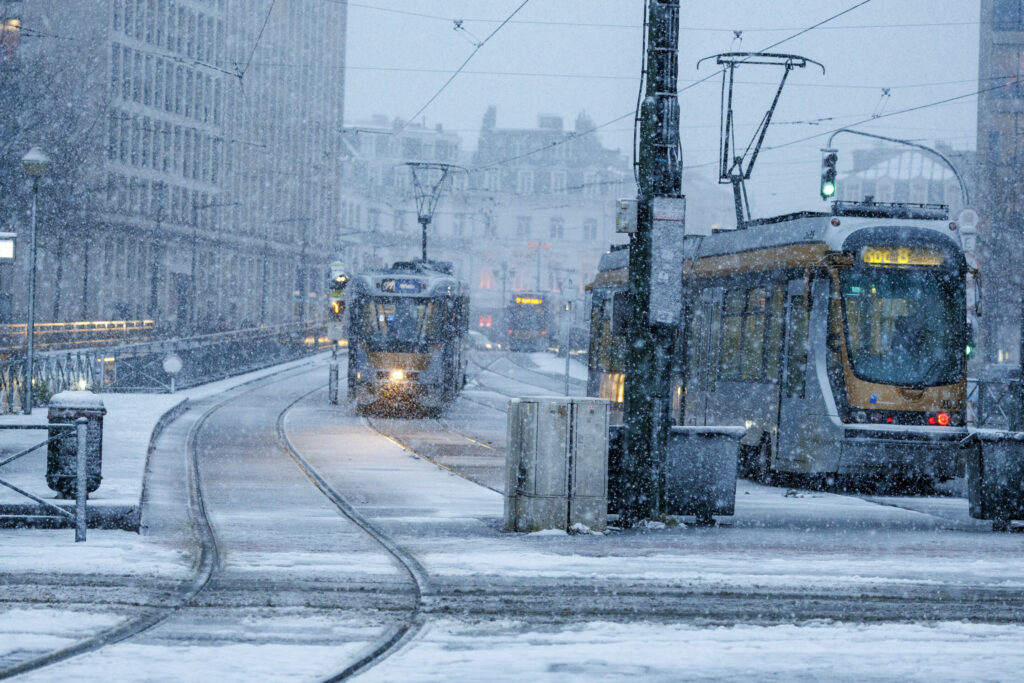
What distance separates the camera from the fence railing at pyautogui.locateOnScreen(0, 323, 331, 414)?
29.7 m

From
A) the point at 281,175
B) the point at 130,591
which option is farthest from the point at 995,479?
the point at 281,175

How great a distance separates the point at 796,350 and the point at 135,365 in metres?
26.6

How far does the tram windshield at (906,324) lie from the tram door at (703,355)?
323 centimetres

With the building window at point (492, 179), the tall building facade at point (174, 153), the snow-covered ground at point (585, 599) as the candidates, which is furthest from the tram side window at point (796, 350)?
the building window at point (492, 179)

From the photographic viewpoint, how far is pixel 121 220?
8062 cm

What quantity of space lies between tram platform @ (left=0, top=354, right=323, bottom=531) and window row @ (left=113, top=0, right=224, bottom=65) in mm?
50817

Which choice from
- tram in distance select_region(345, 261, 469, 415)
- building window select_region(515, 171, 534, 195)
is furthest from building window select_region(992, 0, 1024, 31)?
tram in distance select_region(345, 261, 469, 415)

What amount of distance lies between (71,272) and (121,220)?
5831mm

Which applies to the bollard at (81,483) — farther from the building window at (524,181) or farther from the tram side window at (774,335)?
the building window at (524,181)

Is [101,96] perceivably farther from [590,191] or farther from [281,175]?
[590,191]

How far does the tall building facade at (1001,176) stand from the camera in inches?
2469

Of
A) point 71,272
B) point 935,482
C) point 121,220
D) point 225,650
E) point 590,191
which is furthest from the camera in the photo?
point 590,191

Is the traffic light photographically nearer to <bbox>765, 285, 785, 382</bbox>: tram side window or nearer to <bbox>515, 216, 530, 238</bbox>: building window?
<bbox>765, 285, 785, 382</bbox>: tram side window

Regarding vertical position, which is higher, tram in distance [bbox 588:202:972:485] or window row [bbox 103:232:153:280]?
window row [bbox 103:232:153:280]
